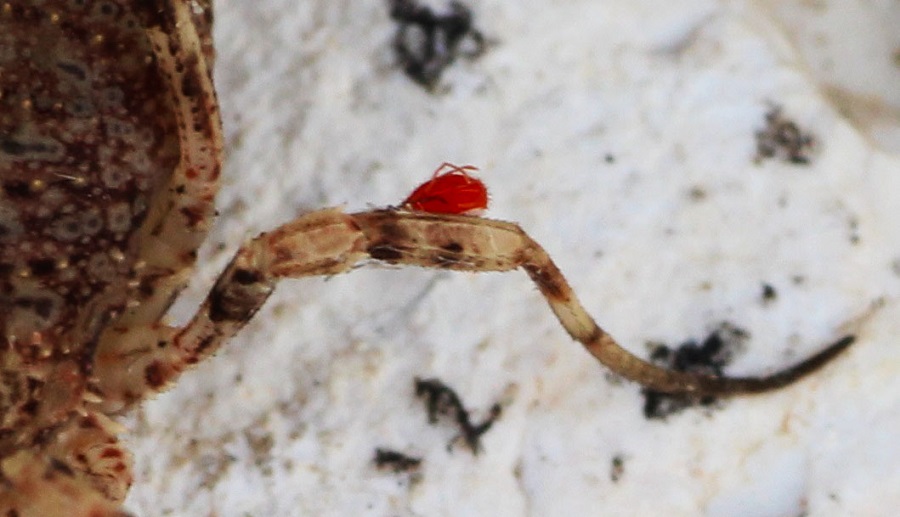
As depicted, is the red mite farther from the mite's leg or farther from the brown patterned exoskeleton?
the mite's leg

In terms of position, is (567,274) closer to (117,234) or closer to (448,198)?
(448,198)

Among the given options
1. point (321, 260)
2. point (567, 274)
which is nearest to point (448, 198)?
point (321, 260)

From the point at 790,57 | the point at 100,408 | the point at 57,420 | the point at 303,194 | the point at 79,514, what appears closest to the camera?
the point at 79,514

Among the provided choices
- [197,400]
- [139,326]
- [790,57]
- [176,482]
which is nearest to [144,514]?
[176,482]

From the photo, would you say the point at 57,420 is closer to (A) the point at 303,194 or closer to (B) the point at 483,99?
(A) the point at 303,194

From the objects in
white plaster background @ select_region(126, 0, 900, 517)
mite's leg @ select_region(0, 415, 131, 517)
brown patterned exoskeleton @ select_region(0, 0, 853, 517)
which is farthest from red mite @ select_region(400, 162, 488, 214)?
mite's leg @ select_region(0, 415, 131, 517)

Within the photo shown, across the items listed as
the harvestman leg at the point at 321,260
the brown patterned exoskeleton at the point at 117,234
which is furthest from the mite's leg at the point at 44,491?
the harvestman leg at the point at 321,260

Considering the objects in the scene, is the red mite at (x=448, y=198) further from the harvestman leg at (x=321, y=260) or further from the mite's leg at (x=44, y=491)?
the mite's leg at (x=44, y=491)

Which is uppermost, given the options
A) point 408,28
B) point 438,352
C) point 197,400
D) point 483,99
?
point 408,28
